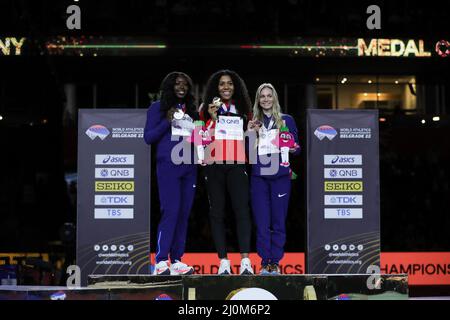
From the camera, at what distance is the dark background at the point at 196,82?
32.5 ft

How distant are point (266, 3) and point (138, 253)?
448cm

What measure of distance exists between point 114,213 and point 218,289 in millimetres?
2079

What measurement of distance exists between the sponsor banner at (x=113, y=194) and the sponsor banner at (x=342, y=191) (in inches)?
64.6

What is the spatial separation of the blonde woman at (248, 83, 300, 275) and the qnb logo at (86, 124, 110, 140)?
1.61 metres

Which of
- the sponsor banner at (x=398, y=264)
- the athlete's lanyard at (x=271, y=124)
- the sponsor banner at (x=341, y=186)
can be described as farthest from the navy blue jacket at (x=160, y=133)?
the sponsor banner at (x=398, y=264)

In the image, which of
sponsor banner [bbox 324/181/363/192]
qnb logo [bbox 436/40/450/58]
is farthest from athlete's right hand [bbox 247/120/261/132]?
qnb logo [bbox 436/40/450/58]

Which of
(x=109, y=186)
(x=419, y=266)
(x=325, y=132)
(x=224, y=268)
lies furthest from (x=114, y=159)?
(x=419, y=266)

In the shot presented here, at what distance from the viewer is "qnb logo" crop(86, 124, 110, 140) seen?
23.8 ft

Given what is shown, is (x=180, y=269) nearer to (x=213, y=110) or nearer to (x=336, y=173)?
(x=213, y=110)

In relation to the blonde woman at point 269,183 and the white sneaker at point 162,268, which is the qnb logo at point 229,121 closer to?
the blonde woman at point 269,183

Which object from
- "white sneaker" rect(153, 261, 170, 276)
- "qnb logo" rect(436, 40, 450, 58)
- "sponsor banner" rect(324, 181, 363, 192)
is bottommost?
"white sneaker" rect(153, 261, 170, 276)

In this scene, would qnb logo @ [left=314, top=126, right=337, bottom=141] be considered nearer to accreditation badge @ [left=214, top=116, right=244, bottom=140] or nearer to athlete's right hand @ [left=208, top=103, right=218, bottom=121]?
accreditation badge @ [left=214, top=116, right=244, bottom=140]
